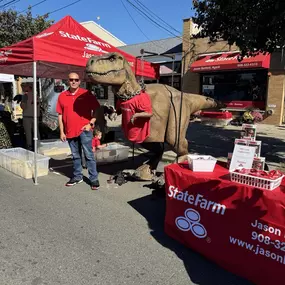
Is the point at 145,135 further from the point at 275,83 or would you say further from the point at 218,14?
the point at 275,83

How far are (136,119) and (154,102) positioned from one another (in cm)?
49

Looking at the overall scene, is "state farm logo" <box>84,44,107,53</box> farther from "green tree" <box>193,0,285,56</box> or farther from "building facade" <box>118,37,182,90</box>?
"building facade" <box>118,37,182,90</box>

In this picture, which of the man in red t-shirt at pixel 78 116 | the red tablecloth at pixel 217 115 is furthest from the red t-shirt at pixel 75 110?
the red tablecloth at pixel 217 115

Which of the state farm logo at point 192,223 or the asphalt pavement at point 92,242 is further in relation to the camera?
the state farm logo at point 192,223

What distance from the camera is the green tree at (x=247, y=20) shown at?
5.50 metres

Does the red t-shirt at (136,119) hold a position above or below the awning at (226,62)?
below

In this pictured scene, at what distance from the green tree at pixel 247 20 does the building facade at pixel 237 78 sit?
6417 millimetres

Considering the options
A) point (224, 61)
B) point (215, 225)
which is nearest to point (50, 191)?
point (215, 225)

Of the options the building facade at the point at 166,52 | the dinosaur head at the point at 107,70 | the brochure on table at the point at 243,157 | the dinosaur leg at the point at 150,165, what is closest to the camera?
the brochure on table at the point at 243,157

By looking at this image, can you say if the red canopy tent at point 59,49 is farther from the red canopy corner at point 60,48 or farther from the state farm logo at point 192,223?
the state farm logo at point 192,223

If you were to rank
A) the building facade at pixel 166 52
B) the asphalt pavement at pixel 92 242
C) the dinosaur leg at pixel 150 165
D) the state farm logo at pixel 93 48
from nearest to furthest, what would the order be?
the asphalt pavement at pixel 92 242 → the dinosaur leg at pixel 150 165 → the state farm logo at pixel 93 48 → the building facade at pixel 166 52

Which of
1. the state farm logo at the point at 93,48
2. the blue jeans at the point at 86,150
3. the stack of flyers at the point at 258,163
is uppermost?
the state farm logo at the point at 93,48

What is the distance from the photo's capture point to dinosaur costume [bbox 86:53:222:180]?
407cm

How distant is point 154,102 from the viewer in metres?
4.54
